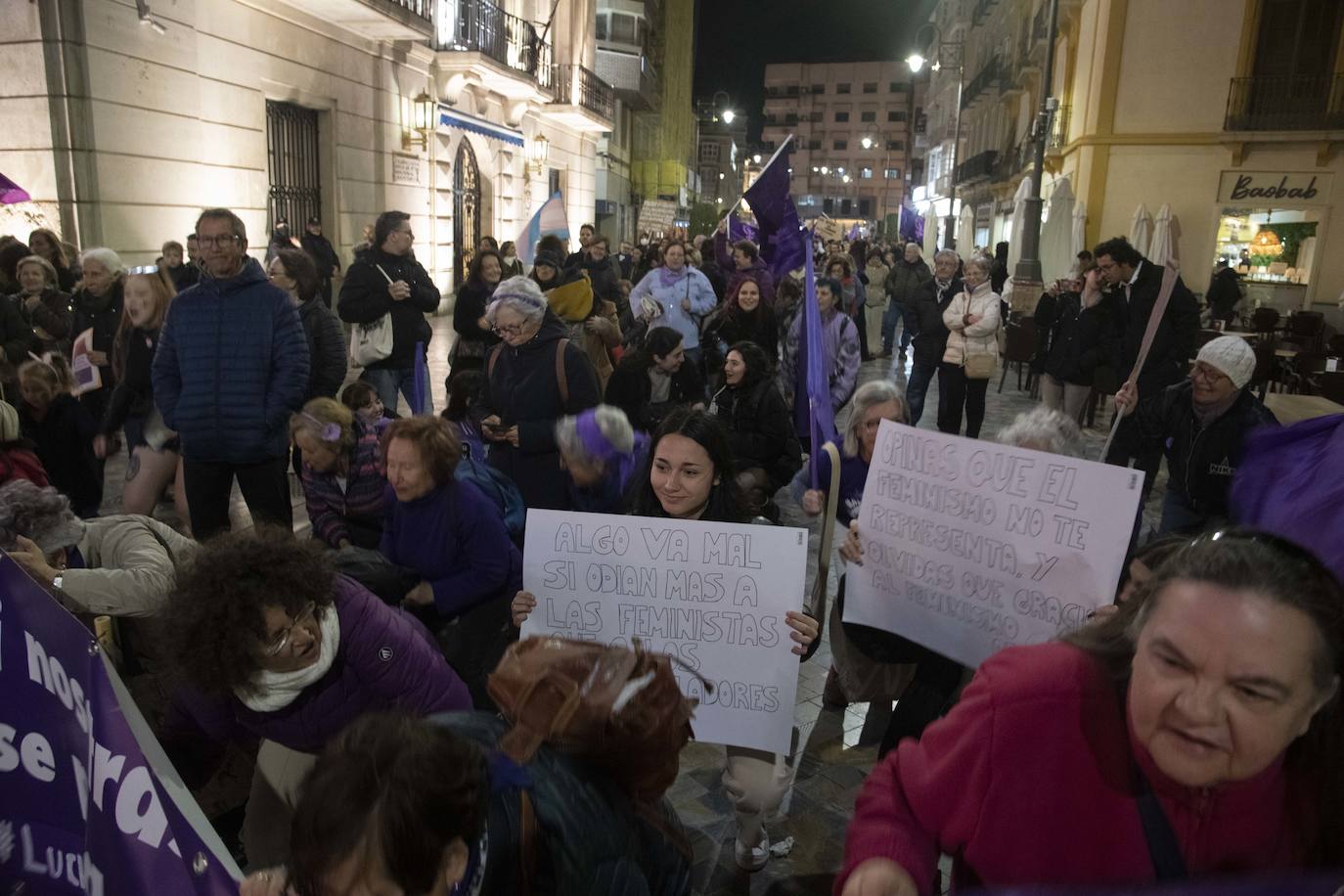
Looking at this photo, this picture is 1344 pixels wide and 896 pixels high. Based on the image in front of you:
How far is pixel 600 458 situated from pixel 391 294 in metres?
3.69

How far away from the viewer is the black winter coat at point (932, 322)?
28.7 feet

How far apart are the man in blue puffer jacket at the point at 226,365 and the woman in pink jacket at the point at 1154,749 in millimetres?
3758

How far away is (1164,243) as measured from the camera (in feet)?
18.1

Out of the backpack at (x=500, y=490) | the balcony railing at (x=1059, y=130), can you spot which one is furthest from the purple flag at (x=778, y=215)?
the balcony railing at (x=1059, y=130)

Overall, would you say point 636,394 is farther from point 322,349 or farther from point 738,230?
point 738,230

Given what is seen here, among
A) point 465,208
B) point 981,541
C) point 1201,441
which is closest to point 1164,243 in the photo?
point 1201,441

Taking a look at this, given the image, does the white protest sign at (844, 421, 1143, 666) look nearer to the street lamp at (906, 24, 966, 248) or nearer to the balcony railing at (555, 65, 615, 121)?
the street lamp at (906, 24, 966, 248)

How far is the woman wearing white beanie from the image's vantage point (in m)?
4.34

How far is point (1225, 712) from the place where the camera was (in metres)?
1.23

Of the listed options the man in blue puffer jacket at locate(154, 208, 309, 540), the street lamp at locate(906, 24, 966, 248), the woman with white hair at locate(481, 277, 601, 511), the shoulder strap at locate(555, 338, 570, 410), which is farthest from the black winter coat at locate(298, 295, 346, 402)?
the street lamp at locate(906, 24, 966, 248)

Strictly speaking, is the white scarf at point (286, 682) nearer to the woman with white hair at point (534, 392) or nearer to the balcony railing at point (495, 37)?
the woman with white hair at point (534, 392)

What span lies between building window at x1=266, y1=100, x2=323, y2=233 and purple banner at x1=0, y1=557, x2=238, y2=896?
13.2 metres

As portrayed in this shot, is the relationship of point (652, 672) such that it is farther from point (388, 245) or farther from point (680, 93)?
point (680, 93)

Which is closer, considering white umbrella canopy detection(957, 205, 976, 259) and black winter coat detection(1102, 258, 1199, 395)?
black winter coat detection(1102, 258, 1199, 395)
